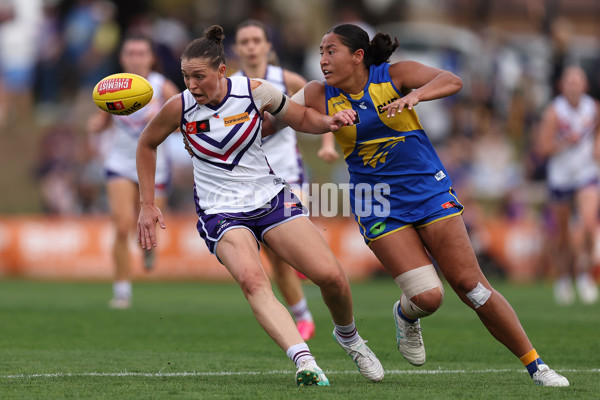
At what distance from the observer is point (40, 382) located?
650 cm

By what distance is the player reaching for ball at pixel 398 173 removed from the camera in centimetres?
663

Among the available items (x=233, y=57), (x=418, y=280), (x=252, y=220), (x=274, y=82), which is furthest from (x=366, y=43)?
(x=233, y=57)

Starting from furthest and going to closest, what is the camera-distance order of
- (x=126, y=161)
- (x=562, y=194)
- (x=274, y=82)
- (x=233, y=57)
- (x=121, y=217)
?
1. (x=233, y=57)
2. (x=562, y=194)
3. (x=126, y=161)
4. (x=121, y=217)
5. (x=274, y=82)

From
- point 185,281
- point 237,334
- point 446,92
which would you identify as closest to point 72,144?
point 185,281

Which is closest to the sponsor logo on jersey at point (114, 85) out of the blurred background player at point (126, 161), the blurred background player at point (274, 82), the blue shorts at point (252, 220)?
the blue shorts at point (252, 220)

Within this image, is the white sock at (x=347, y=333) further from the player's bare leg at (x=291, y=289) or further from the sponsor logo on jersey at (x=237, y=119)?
the player's bare leg at (x=291, y=289)

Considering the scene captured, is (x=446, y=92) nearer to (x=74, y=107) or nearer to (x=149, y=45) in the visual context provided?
(x=149, y=45)

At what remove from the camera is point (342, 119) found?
655 centimetres

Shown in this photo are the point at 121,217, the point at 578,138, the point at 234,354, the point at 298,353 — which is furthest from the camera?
the point at 578,138

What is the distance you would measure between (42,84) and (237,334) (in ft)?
→ 45.2

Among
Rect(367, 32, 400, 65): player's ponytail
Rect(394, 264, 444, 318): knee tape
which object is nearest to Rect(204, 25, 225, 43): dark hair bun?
Rect(367, 32, 400, 65): player's ponytail

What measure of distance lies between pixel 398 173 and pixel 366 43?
3.06 feet

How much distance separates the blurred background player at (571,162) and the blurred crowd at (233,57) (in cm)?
367

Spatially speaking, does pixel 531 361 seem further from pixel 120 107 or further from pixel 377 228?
pixel 120 107
